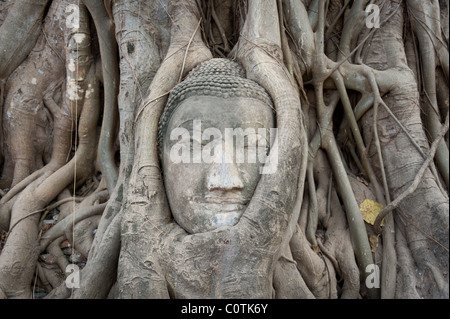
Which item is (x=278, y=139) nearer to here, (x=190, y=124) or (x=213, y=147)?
(x=213, y=147)

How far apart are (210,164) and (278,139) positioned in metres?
0.38

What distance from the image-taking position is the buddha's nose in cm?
204

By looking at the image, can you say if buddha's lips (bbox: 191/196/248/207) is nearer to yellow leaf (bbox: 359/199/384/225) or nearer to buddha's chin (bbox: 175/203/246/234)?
buddha's chin (bbox: 175/203/246/234)

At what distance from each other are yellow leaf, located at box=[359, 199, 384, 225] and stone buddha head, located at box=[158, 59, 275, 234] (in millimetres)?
753

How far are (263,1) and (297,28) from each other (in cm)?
31

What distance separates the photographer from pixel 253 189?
2.13 metres

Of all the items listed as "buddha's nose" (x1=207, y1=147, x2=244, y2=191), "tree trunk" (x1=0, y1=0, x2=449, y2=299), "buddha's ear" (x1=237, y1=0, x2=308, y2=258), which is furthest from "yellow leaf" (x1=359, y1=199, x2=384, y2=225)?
"buddha's nose" (x1=207, y1=147, x2=244, y2=191)

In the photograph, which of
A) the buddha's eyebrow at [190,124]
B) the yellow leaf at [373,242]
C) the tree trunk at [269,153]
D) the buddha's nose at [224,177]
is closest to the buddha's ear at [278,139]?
the tree trunk at [269,153]

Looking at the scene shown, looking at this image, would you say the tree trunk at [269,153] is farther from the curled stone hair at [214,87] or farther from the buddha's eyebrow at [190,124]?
the buddha's eyebrow at [190,124]

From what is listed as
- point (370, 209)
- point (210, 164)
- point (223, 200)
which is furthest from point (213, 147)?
point (370, 209)

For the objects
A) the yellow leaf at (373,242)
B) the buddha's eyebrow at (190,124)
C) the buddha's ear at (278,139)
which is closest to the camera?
the buddha's ear at (278,139)

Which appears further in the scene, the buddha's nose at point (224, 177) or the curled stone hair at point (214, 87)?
the curled stone hair at point (214, 87)

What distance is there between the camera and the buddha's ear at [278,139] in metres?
2.01

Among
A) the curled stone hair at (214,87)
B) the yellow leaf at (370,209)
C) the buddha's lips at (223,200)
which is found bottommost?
the yellow leaf at (370,209)
